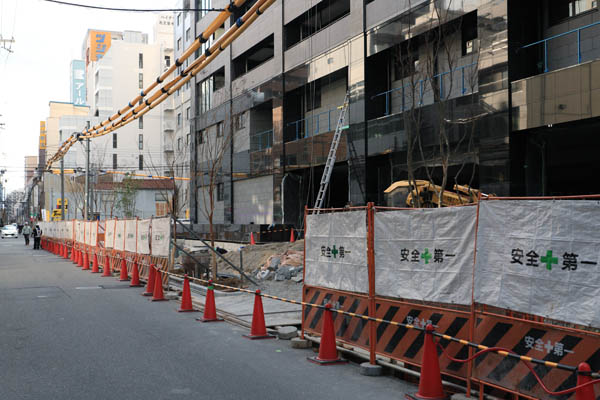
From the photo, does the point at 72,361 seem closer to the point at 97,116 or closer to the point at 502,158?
the point at 502,158

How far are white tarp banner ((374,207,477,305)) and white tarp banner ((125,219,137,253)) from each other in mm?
15168

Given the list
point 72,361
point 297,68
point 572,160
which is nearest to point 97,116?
point 297,68

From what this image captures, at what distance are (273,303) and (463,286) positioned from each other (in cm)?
866

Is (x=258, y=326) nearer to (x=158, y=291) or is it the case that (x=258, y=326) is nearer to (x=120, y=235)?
(x=158, y=291)

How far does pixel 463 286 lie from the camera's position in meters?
6.75

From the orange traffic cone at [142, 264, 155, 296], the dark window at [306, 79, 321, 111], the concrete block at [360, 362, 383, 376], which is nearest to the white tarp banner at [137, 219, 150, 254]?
the orange traffic cone at [142, 264, 155, 296]

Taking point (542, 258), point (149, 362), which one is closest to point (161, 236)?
point (149, 362)

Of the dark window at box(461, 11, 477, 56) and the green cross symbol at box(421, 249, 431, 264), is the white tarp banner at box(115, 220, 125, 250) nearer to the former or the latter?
the dark window at box(461, 11, 477, 56)

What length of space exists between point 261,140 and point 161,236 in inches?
781

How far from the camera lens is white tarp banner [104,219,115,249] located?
82.2 ft

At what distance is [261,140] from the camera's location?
37.3 metres

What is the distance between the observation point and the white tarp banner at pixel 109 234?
25069 mm

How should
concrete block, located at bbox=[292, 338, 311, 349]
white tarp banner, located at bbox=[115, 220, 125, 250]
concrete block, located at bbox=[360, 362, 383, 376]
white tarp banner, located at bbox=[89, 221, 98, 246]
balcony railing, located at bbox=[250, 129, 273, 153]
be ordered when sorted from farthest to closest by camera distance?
balcony railing, located at bbox=[250, 129, 273, 153] → white tarp banner, located at bbox=[89, 221, 98, 246] → white tarp banner, located at bbox=[115, 220, 125, 250] → concrete block, located at bbox=[292, 338, 311, 349] → concrete block, located at bbox=[360, 362, 383, 376]

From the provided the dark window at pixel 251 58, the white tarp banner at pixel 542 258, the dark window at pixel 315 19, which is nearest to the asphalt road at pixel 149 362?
the white tarp banner at pixel 542 258
